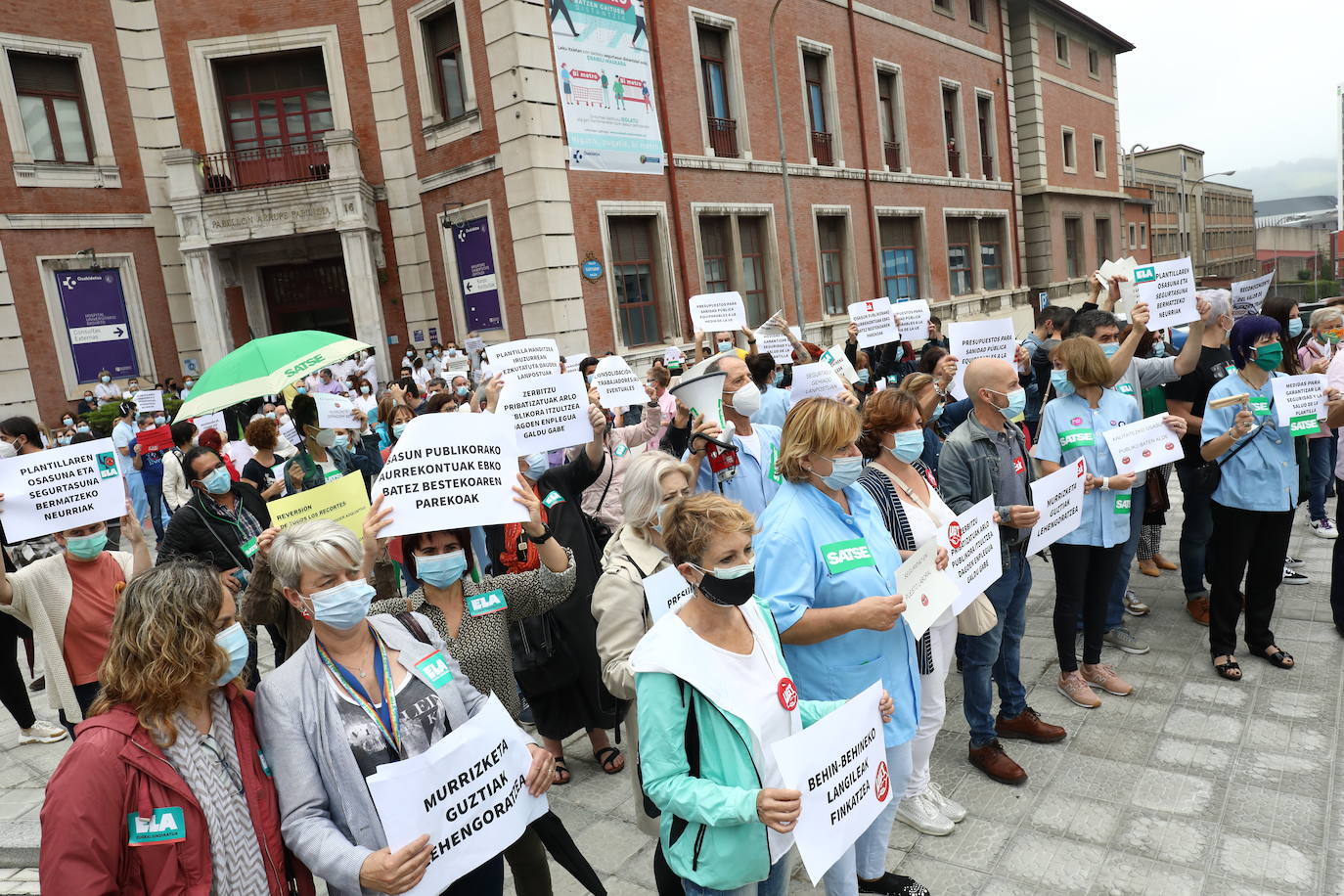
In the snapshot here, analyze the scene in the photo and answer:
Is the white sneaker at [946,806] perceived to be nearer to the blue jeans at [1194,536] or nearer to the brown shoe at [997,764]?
the brown shoe at [997,764]

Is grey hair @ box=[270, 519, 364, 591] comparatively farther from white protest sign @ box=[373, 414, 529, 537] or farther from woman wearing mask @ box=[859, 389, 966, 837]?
woman wearing mask @ box=[859, 389, 966, 837]

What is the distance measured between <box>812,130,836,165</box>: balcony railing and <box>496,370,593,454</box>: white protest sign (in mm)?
19165

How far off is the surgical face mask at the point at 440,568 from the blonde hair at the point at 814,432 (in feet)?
4.31

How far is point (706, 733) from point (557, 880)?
2074 millimetres

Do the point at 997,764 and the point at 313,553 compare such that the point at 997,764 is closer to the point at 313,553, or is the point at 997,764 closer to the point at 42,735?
the point at 313,553

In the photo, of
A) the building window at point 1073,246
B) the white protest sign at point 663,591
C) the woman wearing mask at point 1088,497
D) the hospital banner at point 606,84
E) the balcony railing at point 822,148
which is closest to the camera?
the white protest sign at point 663,591

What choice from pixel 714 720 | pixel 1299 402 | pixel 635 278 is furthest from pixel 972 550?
pixel 635 278

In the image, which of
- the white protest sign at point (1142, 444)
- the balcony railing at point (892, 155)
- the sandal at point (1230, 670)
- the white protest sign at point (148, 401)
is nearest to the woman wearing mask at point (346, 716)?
the white protest sign at point (1142, 444)

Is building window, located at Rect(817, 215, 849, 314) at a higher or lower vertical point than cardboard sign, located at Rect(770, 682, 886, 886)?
higher

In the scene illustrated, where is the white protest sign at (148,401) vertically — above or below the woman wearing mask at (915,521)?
above

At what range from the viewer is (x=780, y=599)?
2852 millimetres

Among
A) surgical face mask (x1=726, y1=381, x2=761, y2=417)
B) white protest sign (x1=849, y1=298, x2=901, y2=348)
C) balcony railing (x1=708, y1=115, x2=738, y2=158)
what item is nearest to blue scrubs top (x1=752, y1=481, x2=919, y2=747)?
surgical face mask (x1=726, y1=381, x2=761, y2=417)

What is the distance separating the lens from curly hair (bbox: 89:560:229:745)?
213 centimetres

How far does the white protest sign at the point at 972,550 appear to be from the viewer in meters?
3.46
